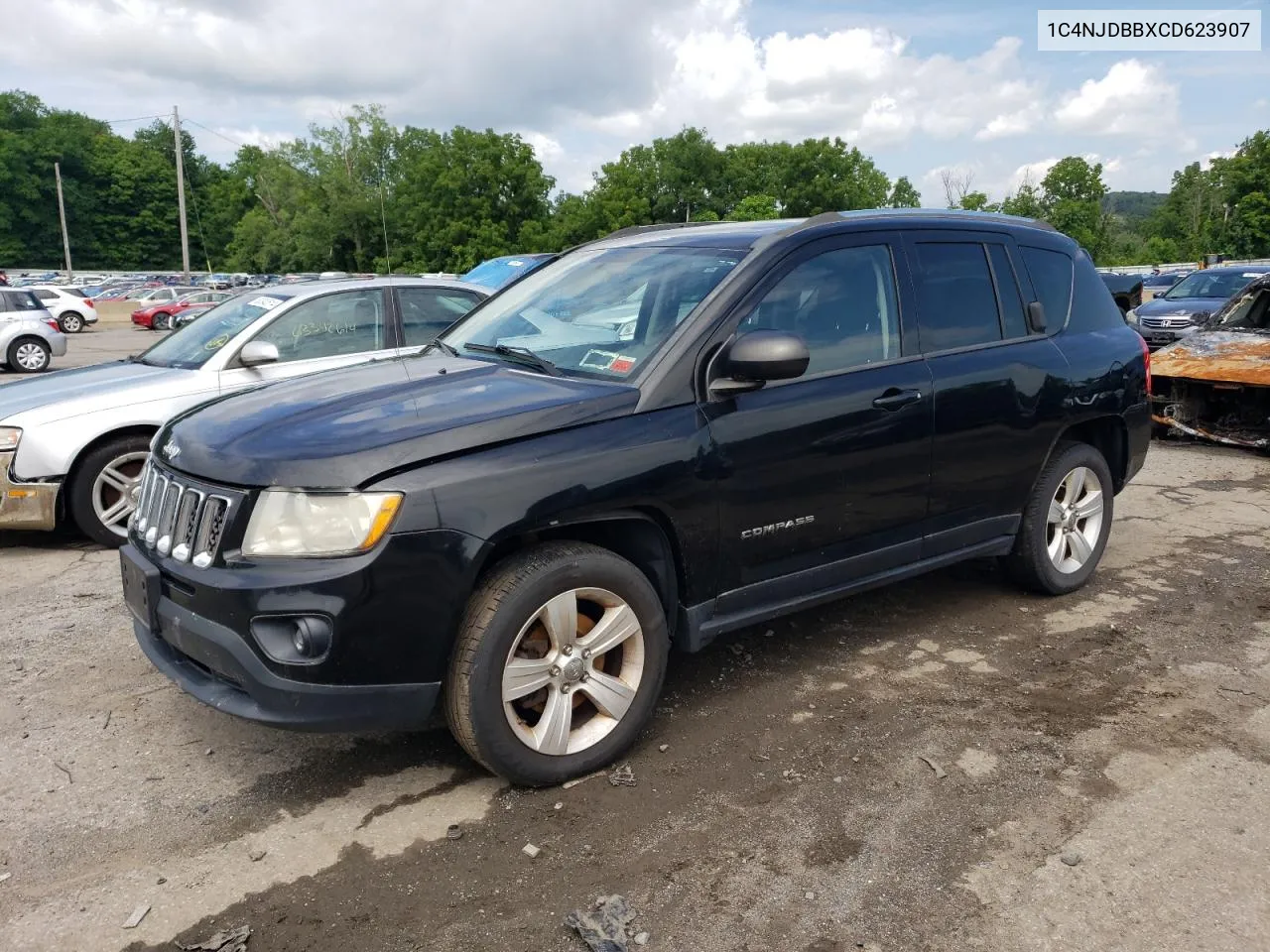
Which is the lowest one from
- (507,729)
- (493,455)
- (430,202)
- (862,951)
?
(862,951)

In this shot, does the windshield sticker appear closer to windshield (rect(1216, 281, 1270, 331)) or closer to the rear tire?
windshield (rect(1216, 281, 1270, 331))

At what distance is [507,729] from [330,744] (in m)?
0.89

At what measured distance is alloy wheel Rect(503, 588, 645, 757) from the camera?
312 centimetres

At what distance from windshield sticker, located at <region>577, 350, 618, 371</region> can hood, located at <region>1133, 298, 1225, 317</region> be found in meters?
13.2

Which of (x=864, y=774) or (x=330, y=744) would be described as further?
(x=330, y=744)

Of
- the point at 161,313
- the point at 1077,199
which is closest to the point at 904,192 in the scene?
the point at 1077,199

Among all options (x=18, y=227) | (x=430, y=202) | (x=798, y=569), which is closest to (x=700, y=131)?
(x=430, y=202)

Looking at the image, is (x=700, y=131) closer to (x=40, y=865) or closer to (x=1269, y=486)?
(x=1269, y=486)

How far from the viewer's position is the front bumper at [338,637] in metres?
2.80

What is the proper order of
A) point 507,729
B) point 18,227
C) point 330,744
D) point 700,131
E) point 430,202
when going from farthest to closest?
point 18,227 < point 700,131 < point 430,202 < point 330,744 < point 507,729

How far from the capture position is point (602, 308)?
3934mm

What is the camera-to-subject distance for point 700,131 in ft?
240

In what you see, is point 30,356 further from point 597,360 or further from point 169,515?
point 597,360

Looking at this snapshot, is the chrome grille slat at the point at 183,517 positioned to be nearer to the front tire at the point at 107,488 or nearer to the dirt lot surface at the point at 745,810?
the dirt lot surface at the point at 745,810
